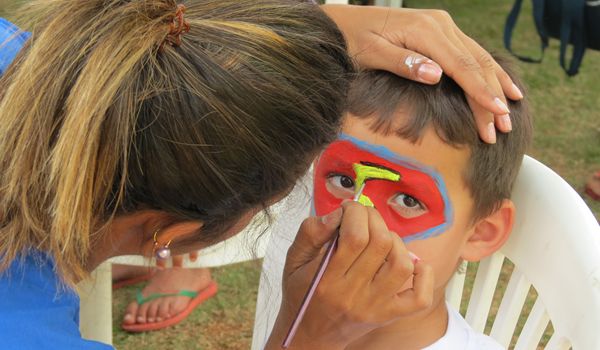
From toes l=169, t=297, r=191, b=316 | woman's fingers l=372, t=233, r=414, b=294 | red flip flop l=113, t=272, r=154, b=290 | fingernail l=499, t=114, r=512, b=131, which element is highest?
fingernail l=499, t=114, r=512, b=131

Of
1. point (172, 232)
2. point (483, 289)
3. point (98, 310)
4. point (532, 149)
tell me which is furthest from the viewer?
point (532, 149)

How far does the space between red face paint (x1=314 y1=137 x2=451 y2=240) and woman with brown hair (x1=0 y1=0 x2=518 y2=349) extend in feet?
0.84

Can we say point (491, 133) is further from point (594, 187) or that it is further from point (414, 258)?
point (594, 187)

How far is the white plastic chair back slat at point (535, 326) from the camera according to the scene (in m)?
1.17

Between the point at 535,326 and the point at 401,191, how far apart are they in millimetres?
310

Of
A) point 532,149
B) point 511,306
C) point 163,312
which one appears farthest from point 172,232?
point 532,149

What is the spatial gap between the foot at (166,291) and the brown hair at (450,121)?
1019mm

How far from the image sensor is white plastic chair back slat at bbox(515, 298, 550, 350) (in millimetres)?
1173

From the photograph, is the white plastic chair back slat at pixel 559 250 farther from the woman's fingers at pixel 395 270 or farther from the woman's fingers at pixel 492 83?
the woman's fingers at pixel 395 270

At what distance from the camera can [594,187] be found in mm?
2572

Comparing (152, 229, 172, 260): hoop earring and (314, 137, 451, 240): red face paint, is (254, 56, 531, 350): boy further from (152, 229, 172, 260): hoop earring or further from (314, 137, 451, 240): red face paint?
(152, 229, 172, 260): hoop earring

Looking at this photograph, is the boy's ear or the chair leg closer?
the boy's ear

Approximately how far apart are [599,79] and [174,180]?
307 cm

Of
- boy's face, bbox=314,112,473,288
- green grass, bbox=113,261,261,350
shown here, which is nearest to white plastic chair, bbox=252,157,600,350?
boy's face, bbox=314,112,473,288
